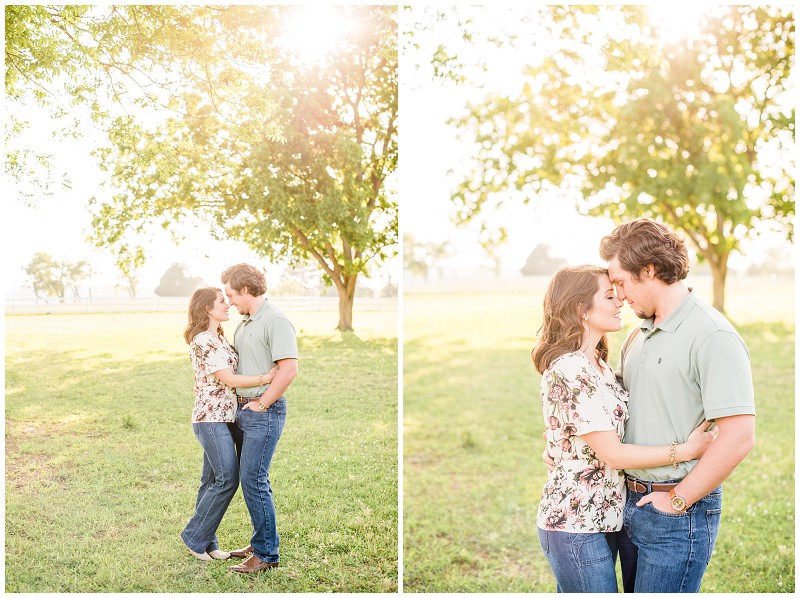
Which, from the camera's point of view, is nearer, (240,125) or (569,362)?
(569,362)

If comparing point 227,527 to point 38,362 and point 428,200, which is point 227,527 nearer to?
point 38,362

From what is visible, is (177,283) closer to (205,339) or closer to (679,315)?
(205,339)

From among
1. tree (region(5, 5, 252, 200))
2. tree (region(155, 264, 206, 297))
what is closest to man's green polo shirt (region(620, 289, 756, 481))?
tree (region(155, 264, 206, 297))

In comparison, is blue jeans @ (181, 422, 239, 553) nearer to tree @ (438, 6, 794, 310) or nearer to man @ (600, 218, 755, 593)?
man @ (600, 218, 755, 593)

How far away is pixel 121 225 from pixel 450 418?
4549 millimetres

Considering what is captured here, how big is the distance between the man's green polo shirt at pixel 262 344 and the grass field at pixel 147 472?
0.11 m

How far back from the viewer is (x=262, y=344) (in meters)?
2.67

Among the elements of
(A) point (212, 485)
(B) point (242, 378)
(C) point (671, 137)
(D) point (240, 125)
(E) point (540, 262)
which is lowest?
(A) point (212, 485)

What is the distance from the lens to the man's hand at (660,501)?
5.78ft

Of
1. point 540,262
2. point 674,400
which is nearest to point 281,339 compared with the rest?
point 674,400

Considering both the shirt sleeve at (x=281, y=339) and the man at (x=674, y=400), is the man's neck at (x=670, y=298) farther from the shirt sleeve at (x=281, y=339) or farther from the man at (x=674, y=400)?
Result: the shirt sleeve at (x=281, y=339)

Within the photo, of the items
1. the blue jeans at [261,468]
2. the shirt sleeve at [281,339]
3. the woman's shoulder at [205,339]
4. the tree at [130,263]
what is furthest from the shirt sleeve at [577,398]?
the tree at [130,263]

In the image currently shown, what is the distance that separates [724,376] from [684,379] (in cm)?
11

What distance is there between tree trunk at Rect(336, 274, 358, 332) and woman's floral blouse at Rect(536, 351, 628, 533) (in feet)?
4.70
